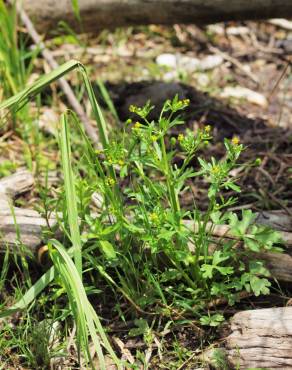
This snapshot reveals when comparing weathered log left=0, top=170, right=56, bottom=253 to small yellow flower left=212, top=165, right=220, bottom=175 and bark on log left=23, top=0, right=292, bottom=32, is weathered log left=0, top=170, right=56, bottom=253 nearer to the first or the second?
small yellow flower left=212, top=165, right=220, bottom=175

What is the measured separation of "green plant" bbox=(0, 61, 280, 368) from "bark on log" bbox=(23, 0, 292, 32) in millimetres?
1236

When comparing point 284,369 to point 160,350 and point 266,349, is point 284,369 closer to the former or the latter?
point 266,349

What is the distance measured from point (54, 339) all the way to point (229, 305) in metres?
0.67

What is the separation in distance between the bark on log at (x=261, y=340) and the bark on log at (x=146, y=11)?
1723 mm

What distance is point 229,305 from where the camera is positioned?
87.7 inches

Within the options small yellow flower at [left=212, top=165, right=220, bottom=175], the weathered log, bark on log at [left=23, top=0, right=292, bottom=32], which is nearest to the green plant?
small yellow flower at [left=212, top=165, right=220, bottom=175]

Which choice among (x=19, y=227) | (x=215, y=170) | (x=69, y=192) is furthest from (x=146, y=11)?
(x=69, y=192)

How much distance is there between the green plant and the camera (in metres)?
1.92

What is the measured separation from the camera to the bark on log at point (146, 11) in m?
3.10

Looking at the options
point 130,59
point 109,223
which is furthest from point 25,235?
point 130,59

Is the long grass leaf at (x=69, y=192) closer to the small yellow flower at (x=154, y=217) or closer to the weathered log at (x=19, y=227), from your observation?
the small yellow flower at (x=154, y=217)

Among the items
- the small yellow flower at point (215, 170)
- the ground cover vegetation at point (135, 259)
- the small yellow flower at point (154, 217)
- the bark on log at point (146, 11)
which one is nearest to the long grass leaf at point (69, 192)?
the ground cover vegetation at point (135, 259)

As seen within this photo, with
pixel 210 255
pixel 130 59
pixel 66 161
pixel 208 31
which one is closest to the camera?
pixel 66 161

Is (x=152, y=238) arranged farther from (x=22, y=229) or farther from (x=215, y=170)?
(x=22, y=229)
